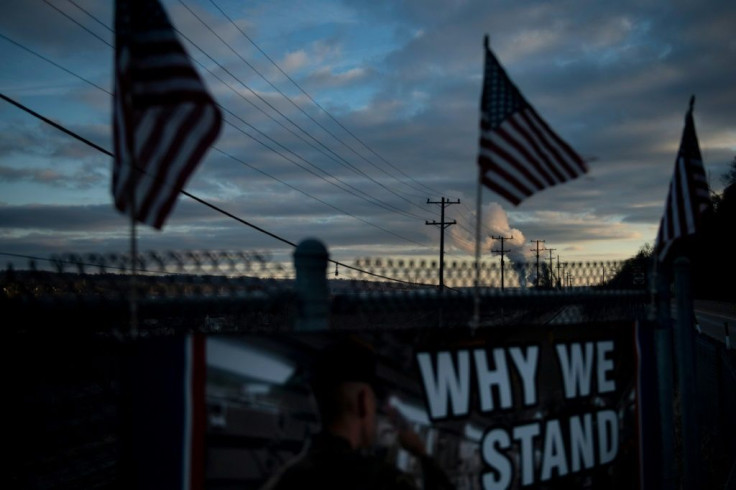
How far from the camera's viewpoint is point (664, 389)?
5648 millimetres

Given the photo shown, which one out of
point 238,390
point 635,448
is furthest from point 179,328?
point 238,390

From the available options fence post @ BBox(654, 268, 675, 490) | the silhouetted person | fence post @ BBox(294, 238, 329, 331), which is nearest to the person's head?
the silhouetted person

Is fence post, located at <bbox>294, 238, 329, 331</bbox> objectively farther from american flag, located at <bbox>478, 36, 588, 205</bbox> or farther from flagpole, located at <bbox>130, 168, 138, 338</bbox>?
american flag, located at <bbox>478, 36, 588, 205</bbox>

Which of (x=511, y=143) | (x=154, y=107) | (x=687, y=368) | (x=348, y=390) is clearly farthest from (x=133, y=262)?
(x=687, y=368)

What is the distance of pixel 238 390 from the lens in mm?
3070

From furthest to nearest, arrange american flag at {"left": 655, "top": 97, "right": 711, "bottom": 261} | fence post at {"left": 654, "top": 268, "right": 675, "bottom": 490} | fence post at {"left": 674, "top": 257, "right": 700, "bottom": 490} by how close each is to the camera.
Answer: fence post at {"left": 674, "top": 257, "right": 700, "bottom": 490} → fence post at {"left": 654, "top": 268, "right": 675, "bottom": 490} → american flag at {"left": 655, "top": 97, "right": 711, "bottom": 261}

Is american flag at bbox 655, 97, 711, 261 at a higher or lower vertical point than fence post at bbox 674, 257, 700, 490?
higher

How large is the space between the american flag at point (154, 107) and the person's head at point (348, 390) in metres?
1.04

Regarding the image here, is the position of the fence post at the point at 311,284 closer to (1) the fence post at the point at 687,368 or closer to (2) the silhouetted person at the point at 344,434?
(2) the silhouetted person at the point at 344,434

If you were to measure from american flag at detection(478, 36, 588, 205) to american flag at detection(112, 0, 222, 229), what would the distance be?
1.89 metres

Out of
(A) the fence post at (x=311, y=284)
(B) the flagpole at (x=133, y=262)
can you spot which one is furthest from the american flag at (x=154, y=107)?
(A) the fence post at (x=311, y=284)

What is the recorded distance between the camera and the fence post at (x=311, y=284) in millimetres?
3344

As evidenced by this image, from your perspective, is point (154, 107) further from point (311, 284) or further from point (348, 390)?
point (348, 390)

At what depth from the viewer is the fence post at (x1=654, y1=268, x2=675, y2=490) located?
5.65 meters
